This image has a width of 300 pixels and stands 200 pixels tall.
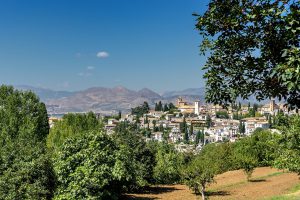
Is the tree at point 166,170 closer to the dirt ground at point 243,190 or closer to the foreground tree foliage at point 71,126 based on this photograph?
the dirt ground at point 243,190

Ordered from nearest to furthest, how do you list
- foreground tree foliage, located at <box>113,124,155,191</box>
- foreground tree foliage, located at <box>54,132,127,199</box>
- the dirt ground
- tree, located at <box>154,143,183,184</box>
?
1. foreground tree foliage, located at <box>54,132,127,199</box>
2. the dirt ground
3. foreground tree foliage, located at <box>113,124,155,191</box>
4. tree, located at <box>154,143,183,184</box>

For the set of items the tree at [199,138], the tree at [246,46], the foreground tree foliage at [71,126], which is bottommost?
the tree at [199,138]

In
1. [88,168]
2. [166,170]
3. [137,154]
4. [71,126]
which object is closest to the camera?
[88,168]

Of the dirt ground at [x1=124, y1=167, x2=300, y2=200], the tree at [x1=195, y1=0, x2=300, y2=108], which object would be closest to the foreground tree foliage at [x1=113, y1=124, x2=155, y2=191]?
the dirt ground at [x1=124, y1=167, x2=300, y2=200]

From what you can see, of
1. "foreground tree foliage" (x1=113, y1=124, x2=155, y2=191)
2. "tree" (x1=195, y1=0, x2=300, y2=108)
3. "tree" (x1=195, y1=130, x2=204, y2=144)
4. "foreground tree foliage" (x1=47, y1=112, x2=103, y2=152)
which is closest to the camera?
"tree" (x1=195, y1=0, x2=300, y2=108)

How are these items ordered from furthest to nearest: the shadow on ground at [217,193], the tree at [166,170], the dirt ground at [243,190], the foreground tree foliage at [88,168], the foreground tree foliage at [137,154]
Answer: the tree at [166,170] → the foreground tree foliage at [137,154] → the shadow on ground at [217,193] → the dirt ground at [243,190] → the foreground tree foliage at [88,168]

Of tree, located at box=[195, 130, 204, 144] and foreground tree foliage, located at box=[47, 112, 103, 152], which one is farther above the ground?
foreground tree foliage, located at box=[47, 112, 103, 152]

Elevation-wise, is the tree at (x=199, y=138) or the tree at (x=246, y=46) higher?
the tree at (x=246, y=46)

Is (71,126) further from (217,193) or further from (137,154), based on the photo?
(217,193)

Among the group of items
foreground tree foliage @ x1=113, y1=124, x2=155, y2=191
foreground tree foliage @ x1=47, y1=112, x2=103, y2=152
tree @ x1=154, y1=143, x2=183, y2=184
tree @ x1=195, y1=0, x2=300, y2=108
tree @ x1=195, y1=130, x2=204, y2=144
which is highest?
tree @ x1=195, y1=0, x2=300, y2=108

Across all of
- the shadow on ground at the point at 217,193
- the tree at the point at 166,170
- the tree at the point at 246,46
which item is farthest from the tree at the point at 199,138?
the tree at the point at 246,46

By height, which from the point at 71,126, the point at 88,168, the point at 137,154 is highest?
the point at 71,126

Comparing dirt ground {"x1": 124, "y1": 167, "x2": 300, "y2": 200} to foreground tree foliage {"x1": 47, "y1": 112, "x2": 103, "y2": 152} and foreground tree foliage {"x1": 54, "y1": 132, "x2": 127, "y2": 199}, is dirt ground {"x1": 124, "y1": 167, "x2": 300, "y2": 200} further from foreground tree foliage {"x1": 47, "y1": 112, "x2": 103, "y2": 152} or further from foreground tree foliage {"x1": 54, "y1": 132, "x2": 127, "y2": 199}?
foreground tree foliage {"x1": 47, "y1": 112, "x2": 103, "y2": 152}

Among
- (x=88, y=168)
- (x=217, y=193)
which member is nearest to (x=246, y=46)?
(x=88, y=168)
